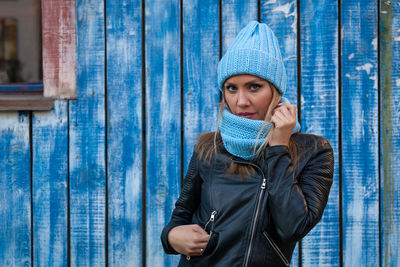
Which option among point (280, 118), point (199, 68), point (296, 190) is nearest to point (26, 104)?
point (199, 68)

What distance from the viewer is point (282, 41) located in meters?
2.68

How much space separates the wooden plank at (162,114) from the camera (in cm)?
273

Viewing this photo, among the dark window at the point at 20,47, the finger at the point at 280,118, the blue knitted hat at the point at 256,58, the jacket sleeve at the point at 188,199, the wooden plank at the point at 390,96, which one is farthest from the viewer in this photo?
the dark window at the point at 20,47

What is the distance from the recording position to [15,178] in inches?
108

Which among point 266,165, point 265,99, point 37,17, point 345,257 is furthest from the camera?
point 37,17

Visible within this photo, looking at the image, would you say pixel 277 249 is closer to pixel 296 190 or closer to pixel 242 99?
pixel 296 190

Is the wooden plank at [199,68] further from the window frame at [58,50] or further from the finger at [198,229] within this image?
the finger at [198,229]

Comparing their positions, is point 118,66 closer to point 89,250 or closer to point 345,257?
point 89,250

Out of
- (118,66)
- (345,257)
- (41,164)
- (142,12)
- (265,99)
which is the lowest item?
Result: (345,257)

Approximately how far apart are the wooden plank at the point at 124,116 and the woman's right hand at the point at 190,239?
106 cm

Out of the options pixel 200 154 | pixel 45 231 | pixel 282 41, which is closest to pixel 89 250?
pixel 45 231

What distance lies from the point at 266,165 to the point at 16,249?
186 cm

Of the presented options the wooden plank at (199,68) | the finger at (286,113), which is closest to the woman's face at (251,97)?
the finger at (286,113)

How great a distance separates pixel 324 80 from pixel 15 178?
191 centimetres
